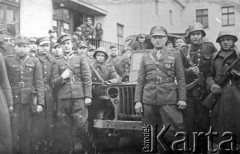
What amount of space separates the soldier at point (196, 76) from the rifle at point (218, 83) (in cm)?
34

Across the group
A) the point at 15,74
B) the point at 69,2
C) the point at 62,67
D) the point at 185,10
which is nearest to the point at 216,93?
the point at 62,67

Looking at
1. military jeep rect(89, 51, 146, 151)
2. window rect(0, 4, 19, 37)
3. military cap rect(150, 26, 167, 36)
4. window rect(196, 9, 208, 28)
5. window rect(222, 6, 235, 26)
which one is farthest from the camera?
window rect(196, 9, 208, 28)

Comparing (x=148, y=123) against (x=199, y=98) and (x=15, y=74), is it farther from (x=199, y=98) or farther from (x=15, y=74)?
(x=15, y=74)

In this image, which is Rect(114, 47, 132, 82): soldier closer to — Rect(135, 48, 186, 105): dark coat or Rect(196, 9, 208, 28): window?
Rect(135, 48, 186, 105): dark coat

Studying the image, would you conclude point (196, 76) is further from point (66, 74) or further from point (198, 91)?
point (66, 74)

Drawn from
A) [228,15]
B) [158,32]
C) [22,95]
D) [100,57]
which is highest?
[228,15]

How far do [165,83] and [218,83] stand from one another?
75cm

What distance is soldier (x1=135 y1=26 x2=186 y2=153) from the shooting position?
16.0ft

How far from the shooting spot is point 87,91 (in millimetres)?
5816

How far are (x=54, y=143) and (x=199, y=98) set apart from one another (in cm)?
244

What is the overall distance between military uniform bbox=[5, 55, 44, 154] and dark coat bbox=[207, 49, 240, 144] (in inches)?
103

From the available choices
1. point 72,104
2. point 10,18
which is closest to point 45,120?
point 72,104

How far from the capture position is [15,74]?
557 cm

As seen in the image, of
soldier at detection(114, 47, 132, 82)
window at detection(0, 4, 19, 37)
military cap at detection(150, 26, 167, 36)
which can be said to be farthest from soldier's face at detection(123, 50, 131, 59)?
window at detection(0, 4, 19, 37)
